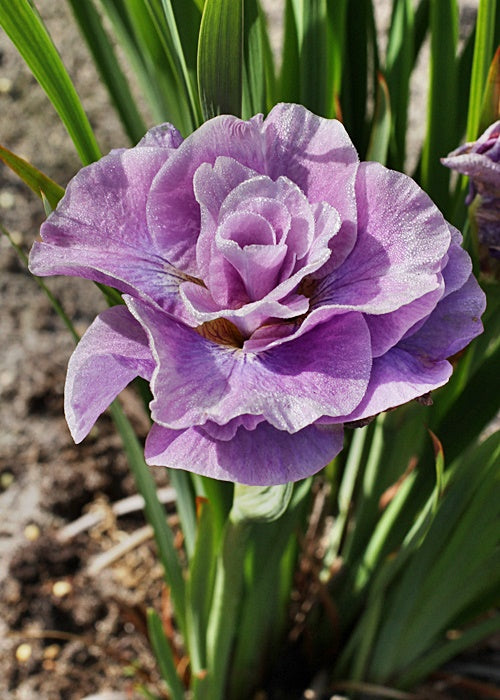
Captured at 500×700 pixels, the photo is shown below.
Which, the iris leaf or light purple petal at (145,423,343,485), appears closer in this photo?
light purple petal at (145,423,343,485)

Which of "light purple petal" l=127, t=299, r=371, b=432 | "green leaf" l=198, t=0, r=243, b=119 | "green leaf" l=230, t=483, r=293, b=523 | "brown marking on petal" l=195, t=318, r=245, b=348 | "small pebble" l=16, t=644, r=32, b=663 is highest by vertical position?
"green leaf" l=198, t=0, r=243, b=119

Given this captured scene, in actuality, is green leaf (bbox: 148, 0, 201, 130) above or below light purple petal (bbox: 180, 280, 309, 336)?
above

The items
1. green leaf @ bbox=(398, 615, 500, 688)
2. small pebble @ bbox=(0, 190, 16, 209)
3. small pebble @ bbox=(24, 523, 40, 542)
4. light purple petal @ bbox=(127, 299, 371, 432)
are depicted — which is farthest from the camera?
small pebble @ bbox=(0, 190, 16, 209)

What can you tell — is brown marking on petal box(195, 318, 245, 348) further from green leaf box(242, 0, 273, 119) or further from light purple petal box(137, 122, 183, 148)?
green leaf box(242, 0, 273, 119)

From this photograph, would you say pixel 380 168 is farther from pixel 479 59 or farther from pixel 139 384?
pixel 139 384

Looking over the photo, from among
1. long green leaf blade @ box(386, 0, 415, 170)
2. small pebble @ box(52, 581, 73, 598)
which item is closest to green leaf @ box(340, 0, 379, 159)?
long green leaf blade @ box(386, 0, 415, 170)

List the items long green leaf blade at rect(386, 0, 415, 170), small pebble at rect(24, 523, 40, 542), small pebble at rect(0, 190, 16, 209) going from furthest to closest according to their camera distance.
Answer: small pebble at rect(0, 190, 16, 209) → small pebble at rect(24, 523, 40, 542) → long green leaf blade at rect(386, 0, 415, 170)

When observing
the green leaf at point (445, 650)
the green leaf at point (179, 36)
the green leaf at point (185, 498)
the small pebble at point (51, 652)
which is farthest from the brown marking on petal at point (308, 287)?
the small pebble at point (51, 652)

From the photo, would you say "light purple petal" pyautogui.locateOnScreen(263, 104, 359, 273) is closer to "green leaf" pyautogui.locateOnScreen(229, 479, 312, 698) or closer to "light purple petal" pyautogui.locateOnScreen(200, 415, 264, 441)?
"light purple petal" pyautogui.locateOnScreen(200, 415, 264, 441)
